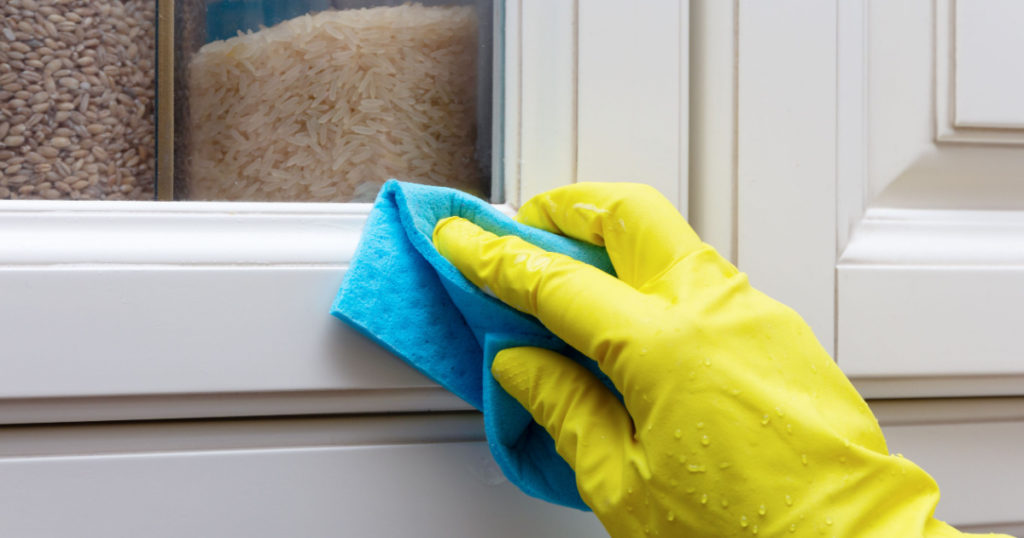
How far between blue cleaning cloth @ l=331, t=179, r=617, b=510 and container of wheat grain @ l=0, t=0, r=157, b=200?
147 mm

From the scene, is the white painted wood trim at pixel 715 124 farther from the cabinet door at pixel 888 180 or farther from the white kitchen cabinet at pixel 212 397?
the white kitchen cabinet at pixel 212 397

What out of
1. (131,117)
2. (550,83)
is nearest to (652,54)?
(550,83)

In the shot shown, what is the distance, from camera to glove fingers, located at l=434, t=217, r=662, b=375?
0.28 metres

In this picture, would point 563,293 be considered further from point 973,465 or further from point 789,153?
point 973,465

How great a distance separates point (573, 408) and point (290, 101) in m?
0.24

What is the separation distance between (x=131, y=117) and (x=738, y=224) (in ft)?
1.14

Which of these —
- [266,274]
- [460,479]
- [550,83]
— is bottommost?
[460,479]

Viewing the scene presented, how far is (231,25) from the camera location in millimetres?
387

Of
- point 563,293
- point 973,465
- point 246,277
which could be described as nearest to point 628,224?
point 563,293

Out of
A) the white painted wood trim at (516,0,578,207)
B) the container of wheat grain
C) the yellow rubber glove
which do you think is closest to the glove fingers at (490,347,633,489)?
the yellow rubber glove

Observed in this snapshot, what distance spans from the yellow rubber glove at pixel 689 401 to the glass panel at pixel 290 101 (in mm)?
117

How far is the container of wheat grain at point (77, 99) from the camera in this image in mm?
357

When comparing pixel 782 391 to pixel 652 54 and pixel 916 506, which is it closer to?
pixel 916 506

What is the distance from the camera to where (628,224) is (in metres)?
0.31
